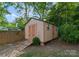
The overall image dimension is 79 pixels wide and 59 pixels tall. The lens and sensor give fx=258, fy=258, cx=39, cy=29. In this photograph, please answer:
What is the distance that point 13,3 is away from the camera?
4027 millimetres

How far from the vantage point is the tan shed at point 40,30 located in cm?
401

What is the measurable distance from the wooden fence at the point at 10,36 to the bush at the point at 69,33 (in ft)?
2.05

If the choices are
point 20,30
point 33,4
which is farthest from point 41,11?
point 20,30

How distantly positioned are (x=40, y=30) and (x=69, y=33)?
45 centimetres

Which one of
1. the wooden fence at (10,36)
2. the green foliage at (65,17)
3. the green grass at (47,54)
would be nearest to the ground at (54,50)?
the green grass at (47,54)

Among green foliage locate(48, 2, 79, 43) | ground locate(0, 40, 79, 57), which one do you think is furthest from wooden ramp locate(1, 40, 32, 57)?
green foliage locate(48, 2, 79, 43)

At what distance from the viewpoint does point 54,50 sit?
4.00 meters

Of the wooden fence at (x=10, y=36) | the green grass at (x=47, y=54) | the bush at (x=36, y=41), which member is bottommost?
the green grass at (x=47, y=54)

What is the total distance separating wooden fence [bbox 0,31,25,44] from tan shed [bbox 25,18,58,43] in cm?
9

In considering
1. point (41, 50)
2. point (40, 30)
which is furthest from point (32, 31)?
point (41, 50)

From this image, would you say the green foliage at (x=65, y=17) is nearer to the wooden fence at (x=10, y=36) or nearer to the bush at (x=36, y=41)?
the bush at (x=36, y=41)

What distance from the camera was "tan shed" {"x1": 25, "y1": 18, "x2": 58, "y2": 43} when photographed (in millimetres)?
4012

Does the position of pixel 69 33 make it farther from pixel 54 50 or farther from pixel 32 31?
pixel 32 31

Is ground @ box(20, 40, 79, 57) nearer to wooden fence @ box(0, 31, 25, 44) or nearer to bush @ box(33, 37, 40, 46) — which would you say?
bush @ box(33, 37, 40, 46)
